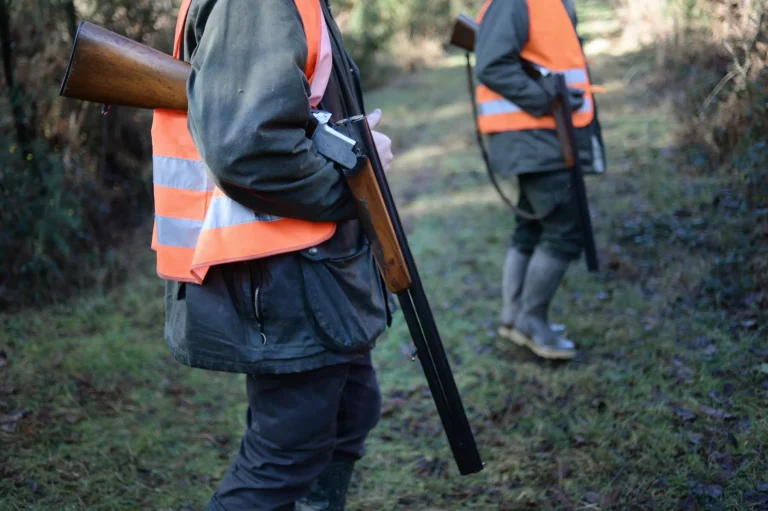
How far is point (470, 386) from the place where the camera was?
13.2 feet

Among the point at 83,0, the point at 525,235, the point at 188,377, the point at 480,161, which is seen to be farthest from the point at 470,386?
the point at 480,161

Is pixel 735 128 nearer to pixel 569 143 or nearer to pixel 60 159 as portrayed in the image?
pixel 569 143

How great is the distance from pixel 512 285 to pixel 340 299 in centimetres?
255

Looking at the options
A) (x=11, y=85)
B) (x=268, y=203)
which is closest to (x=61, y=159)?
(x=11, y=85)

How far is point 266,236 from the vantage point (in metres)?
1.97

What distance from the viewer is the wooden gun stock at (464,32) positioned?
13.9 feet

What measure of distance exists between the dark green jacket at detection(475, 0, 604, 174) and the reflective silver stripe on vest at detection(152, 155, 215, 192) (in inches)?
85.9

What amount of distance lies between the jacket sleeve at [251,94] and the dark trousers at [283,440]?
0.59 meters

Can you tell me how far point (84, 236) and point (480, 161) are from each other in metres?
4.69

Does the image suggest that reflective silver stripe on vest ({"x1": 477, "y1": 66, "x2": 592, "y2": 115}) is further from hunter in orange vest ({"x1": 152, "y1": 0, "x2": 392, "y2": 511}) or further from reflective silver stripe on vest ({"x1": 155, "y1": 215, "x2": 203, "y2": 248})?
reflective silver stripe on vest ({"x1": 155, "y1": 215, "x2": 203, "y2": 248})

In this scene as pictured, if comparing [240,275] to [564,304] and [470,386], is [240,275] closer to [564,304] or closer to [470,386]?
[470,386]

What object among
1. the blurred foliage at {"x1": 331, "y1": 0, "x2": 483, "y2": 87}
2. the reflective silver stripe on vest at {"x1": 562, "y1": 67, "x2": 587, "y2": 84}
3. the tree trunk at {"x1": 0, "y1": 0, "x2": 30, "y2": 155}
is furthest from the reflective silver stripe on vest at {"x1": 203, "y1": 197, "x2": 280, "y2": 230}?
the blurred foliage at {"x1": 331, "y1": 0, "x2": 483, "y2": 87}

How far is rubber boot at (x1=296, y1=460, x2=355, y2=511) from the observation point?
2535 millimetres

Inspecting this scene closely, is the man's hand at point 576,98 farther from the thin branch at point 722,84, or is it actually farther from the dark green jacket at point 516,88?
the thin branch at point 722,84
